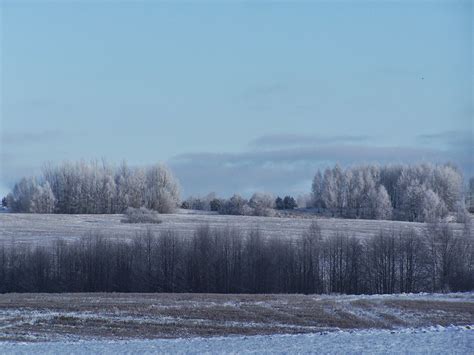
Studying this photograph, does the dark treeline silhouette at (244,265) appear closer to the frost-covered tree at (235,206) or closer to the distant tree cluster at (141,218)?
the distant tree cluster at (141,218)

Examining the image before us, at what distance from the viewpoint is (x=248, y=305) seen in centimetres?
3375

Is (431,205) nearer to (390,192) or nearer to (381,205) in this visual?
(381,205)

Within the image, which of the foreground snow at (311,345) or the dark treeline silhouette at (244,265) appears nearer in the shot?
the foreground snow at (311,345)

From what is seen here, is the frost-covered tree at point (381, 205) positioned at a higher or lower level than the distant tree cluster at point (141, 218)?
higher

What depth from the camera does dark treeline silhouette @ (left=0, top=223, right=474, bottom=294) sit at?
181ft

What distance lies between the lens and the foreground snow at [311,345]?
57.5 feet

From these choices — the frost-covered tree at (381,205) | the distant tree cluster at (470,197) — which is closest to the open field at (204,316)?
the distant tree cluster at (470,197)

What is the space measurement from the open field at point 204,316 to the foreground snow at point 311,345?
514cm

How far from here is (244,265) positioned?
56.8m

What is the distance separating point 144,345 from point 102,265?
1467 inches

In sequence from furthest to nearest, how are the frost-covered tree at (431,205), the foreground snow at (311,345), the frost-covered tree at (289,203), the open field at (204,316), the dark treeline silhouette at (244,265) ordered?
the frost-covered tree at (289,203) < the frost-covered tree at (431,205) < the dark treeline silhouette at (244,265) < the open field at (204,316) < the foreground snow at (311,345)

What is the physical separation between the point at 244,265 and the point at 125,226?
2265 cm

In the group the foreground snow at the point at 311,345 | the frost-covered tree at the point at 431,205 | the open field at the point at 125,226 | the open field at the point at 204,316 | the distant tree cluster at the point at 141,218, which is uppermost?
the frost-covered tree at the point at 431,205

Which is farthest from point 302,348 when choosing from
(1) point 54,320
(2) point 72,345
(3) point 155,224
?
(3) point 155,224
